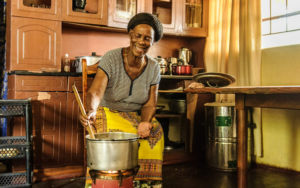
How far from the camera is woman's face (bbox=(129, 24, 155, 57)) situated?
1872 mm

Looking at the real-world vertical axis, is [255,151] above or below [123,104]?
below

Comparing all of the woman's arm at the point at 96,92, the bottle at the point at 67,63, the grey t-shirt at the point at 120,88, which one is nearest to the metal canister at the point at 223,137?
the grey t-shirt at the point at 120,88

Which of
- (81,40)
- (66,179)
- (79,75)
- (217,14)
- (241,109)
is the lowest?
(66,179)

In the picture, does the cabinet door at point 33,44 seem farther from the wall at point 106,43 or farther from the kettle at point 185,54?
the kettle at point 185,54

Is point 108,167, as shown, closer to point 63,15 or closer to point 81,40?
point 63,15

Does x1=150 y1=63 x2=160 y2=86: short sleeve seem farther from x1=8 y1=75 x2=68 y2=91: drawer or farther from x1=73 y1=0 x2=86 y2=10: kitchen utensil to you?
x1=73 y1=0 x2=86 y2=10: kitchen utensil

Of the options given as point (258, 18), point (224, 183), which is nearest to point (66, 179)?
point (224, 183)

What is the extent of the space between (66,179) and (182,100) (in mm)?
1542

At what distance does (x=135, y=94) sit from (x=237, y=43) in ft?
5.64

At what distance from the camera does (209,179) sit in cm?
263

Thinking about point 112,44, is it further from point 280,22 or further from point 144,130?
point 144,130

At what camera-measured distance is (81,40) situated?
11.2ft

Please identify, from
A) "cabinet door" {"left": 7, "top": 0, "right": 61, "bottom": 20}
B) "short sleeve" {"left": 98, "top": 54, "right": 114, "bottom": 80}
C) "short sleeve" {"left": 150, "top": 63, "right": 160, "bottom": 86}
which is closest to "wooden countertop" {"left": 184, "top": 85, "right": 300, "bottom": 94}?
"short sleeve" {"left": 150, "top": 63, "right": 160, "bottom": 86}

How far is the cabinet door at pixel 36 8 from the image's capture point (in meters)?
2.74
